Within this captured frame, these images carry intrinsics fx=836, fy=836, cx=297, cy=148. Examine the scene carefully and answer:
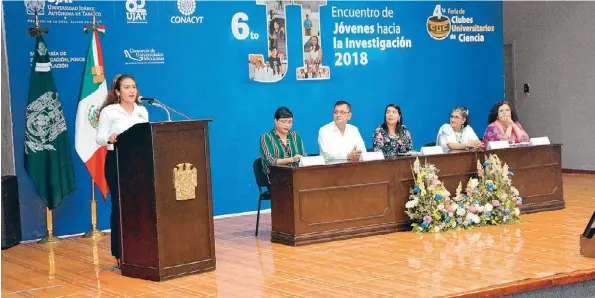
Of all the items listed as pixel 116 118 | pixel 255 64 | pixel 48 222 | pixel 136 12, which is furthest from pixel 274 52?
pixel 116 118

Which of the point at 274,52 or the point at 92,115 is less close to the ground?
the point at 274,52

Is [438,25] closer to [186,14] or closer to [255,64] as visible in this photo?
[255,64]

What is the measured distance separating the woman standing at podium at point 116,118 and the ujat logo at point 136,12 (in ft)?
8.42

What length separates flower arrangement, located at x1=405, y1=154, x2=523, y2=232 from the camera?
6926 millimetres

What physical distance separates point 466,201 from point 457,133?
0.89 metres

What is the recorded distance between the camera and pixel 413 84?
33.3ft

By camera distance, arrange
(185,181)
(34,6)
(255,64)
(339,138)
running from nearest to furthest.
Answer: (185,181) < (339,138) < (34,6) < (255,64)

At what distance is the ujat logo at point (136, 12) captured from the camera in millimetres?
8094

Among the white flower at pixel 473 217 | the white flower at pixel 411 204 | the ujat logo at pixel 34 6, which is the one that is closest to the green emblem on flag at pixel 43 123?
the ujat logo at pixel 34 6

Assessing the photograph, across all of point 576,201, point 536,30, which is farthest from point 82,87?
point 536,30

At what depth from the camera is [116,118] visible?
18.5 ft

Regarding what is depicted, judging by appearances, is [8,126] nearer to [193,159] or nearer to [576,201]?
[193,159]

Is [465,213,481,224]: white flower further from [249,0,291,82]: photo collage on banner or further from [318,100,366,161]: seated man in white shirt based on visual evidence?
[249,0,291,82]: photo collage on banner

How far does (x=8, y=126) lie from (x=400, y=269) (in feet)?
13.2
